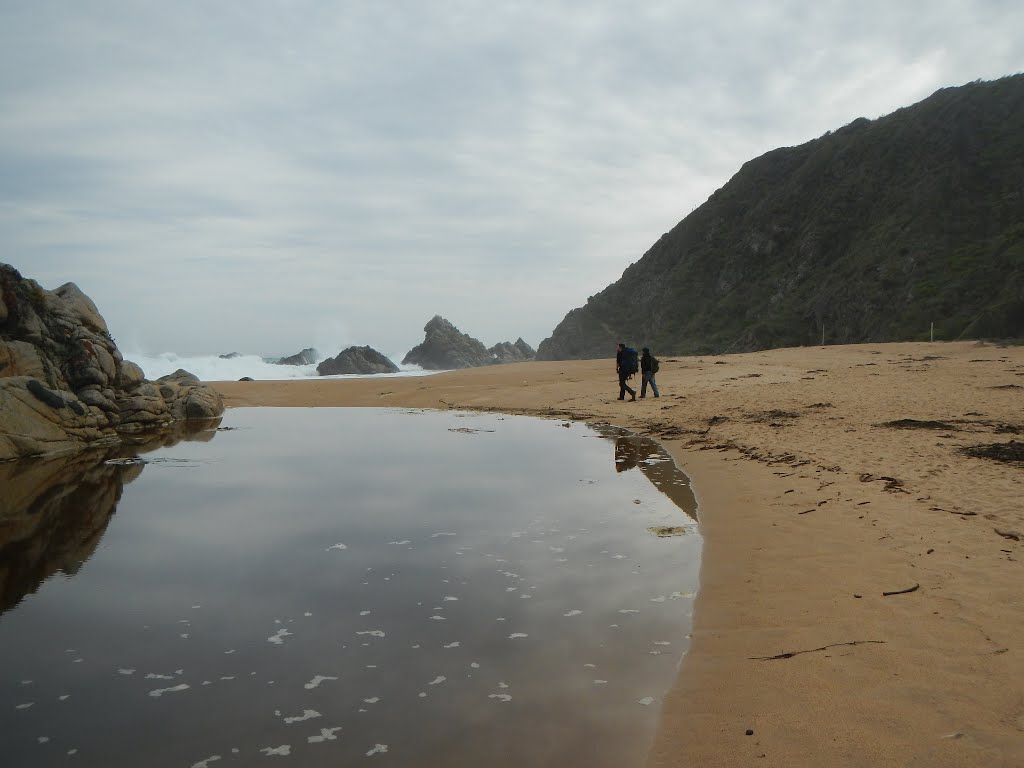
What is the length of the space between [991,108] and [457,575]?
9584 cm

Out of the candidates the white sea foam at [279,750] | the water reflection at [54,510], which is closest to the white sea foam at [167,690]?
the white sea foam at [279,750]

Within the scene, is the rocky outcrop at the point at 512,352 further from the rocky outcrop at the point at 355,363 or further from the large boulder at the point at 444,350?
the rocky outcrop at the point at 355,363

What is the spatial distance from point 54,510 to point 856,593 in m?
10.3

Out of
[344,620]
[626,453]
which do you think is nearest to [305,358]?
[626,453]

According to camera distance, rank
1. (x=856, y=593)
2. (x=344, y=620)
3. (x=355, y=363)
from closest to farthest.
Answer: (x=344, y=620)
(x=856, y=593)
(x=355, y=363)

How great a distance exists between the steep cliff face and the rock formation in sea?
489 inches

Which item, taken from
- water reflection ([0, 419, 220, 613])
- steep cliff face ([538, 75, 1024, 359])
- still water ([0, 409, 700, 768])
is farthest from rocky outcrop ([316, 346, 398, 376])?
still water ([0, 409, 700, 768])

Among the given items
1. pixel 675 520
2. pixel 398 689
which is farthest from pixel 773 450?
pixel 398 689

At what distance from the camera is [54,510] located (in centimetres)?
954

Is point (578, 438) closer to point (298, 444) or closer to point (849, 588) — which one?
point (298, 444)

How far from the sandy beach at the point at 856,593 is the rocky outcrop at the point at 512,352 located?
105114mm

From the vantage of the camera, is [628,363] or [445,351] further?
[445,351]

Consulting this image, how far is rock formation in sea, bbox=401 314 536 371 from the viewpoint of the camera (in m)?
105

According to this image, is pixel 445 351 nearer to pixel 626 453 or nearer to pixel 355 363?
pixel 355 363
